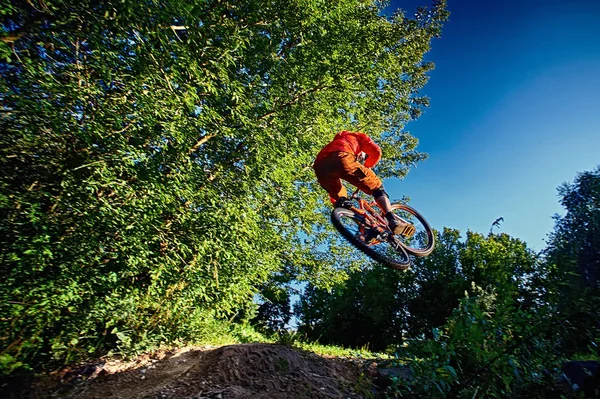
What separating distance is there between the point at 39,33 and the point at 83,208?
2.25 metres

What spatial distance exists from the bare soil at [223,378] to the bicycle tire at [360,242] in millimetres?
1389

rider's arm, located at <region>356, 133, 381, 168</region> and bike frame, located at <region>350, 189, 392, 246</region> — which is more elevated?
rider's arm, located at <region>356, 133, 381, 168</region>

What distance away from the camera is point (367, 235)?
4.43 m

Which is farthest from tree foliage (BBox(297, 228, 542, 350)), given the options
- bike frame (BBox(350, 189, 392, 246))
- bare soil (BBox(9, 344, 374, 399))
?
bare soil (BBox(9, 344, 374, 399))

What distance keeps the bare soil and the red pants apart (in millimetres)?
2502

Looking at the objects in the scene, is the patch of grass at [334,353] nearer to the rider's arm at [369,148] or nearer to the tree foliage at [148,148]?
the tree foliage at [148,148]

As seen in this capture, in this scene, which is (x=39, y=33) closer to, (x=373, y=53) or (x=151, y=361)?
(x=151, y=361)

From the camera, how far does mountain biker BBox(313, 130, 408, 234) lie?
4121mm

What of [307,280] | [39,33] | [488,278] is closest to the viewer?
[39,33]

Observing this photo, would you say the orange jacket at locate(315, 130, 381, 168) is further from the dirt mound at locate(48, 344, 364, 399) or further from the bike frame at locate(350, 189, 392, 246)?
the dirt mound at locate(48, 344, 364, 399)

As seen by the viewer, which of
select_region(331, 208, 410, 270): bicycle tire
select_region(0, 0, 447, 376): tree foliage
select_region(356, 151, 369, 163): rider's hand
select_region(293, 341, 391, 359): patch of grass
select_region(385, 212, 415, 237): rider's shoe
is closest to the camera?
select_region(0, 0, 447, 376): tree foliage

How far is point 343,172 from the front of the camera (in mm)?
4102

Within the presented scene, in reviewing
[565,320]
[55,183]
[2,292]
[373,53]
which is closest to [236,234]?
[55,183]

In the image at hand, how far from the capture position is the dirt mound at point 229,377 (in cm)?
360
